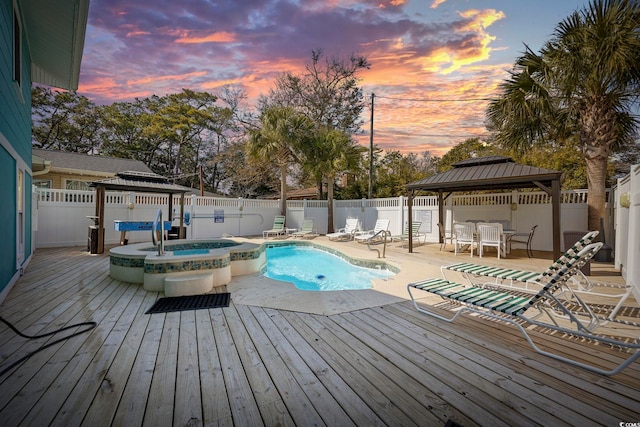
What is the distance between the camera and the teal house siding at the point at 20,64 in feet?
12.5

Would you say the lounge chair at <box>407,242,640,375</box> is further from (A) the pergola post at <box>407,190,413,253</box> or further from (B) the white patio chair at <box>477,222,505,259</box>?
(A) the pergola post at <box>407,190,413,253</box>

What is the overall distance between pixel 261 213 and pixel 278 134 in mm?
4063

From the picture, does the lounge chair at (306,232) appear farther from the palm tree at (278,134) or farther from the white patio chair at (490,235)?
the white patio chair at (490,235)

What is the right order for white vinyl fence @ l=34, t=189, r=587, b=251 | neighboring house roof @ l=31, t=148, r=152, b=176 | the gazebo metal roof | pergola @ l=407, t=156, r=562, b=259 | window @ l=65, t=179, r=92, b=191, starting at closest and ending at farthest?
pergola @ l=407, t=156, r=562, b=259 → the gazebo metal roof → white vinyl fence @ l=34, t=189, r=587, b=251 → neighboring house roof @ l=31, t=148, r=152, b=176 → window @ l=65, t=179, r=92, b=191

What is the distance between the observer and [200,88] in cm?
2262

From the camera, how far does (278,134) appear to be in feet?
39.1

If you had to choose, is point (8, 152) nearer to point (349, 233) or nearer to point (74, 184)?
point (349, 233)

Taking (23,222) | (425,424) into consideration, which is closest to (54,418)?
(425,424)

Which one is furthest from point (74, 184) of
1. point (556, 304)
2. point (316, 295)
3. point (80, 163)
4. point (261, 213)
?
point (556, 304)

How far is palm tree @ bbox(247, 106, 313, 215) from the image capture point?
12025mm

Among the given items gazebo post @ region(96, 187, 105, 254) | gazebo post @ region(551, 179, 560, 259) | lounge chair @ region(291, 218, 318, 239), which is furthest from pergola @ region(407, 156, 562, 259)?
gazebo post @ region(96, 187, 105, 254)

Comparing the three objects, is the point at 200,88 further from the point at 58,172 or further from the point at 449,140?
the point at 449,140

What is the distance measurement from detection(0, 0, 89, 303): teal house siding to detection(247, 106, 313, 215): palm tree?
6528 millimetres

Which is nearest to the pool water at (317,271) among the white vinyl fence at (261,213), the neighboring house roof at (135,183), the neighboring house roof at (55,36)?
the white vinyl fence at (261,213)
